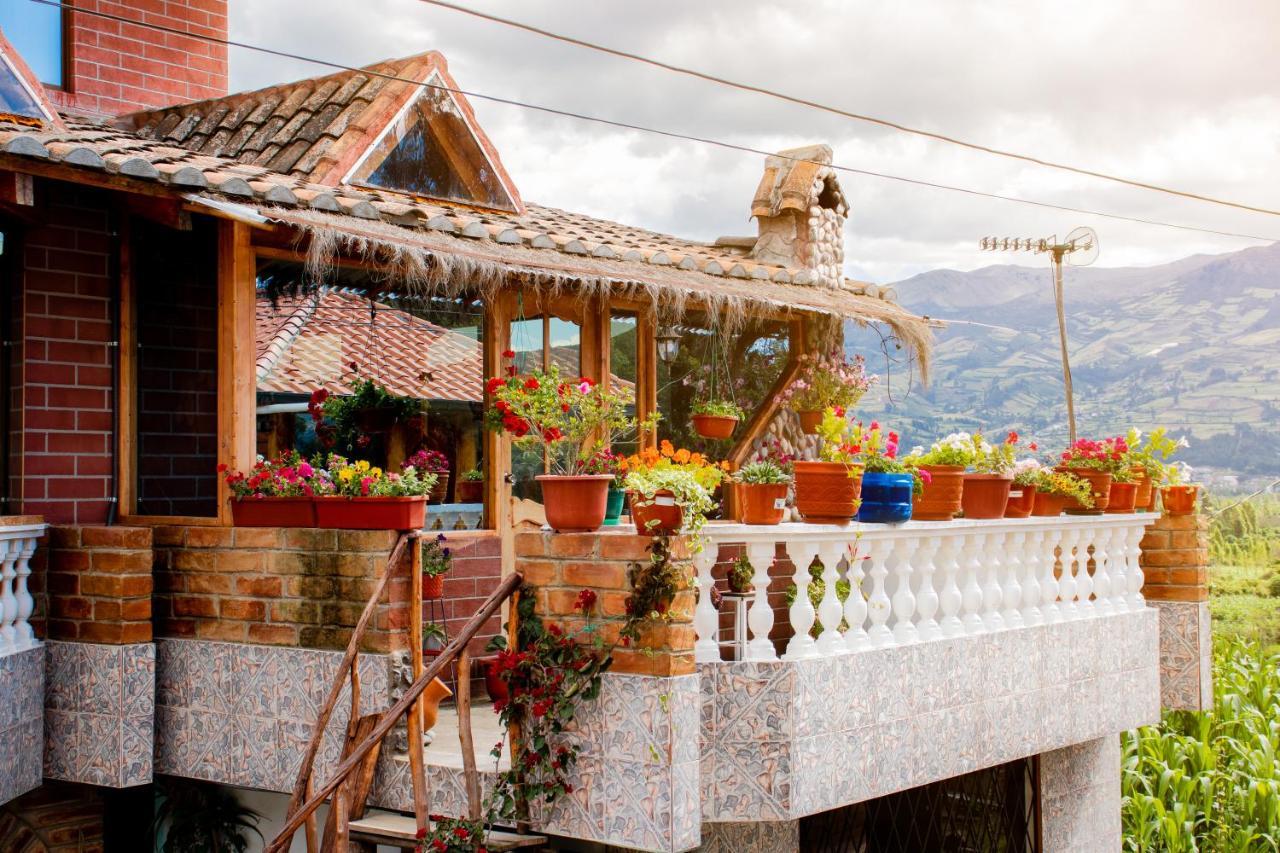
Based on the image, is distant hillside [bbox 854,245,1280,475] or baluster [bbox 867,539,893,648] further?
distant hillside [bbox 854,245,1280,475]

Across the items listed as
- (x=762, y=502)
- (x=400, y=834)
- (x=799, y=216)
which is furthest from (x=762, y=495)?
(x=799, y=216)

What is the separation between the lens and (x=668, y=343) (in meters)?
9.97

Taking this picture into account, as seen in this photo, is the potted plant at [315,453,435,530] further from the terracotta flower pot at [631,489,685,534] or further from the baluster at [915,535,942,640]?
the baluster at [915,535,942,640]

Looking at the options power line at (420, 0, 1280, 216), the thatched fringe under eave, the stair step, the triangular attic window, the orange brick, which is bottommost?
the stair step

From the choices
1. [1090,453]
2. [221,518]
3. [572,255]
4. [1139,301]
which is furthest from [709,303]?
[1139,301]

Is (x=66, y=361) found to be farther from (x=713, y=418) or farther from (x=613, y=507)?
(x=713, y=418)

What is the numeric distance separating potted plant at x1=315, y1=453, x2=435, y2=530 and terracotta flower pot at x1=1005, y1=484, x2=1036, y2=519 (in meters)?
3.80

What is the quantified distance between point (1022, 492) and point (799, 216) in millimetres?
4497

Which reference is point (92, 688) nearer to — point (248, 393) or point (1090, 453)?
point (248, 393)

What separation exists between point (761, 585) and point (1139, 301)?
6775 centimetres

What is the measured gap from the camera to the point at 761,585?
5.84 meters

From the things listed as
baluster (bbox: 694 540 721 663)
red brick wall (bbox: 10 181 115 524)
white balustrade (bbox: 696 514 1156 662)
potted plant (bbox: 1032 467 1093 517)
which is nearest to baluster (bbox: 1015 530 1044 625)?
white balustrade (bbox: 696 514 1156 662)

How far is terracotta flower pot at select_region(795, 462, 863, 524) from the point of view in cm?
626

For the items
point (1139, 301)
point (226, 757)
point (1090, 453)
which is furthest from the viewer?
point (1139, 301)
